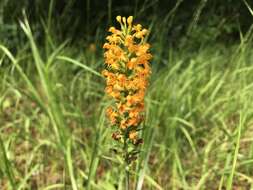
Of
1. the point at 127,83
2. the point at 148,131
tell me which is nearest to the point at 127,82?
the point at 127,83

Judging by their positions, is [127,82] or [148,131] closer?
[127,82]

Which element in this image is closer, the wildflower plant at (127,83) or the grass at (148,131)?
the wildflower plant at (127,83)

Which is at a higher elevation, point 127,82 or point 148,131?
point 127,82

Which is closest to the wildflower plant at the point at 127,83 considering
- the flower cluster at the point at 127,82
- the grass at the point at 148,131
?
the flower cluster at the point at 127,82

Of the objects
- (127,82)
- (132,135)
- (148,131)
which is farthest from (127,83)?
(148,131)

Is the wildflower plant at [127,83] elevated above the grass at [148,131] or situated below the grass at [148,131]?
above

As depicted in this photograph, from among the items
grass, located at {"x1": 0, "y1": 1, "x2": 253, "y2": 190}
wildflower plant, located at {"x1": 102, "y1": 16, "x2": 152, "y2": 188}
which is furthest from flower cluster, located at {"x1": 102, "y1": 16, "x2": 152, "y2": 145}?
grass, located at {"x1": 0, "y1": 1, "x2": 253, "y2": 190}

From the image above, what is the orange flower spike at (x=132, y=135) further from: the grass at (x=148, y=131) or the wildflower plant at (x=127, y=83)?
the grass at (x=148, y=131)

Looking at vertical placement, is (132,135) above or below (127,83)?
below

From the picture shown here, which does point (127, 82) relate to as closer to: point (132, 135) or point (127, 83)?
point (127, 83)

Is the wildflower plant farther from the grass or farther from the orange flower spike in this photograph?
the grass

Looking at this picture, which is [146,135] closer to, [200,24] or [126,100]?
[126,100]

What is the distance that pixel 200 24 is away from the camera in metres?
6.64

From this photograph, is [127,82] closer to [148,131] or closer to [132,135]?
[132,135]
